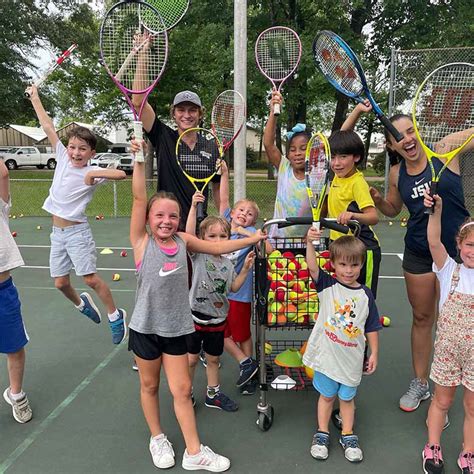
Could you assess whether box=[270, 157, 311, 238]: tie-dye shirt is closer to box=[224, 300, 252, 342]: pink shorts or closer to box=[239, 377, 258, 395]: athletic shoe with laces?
box=[224, 300, 252, 342]: pink shorts

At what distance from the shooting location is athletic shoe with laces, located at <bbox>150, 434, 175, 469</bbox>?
2.66 m

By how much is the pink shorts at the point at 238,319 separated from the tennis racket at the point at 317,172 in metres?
0.97

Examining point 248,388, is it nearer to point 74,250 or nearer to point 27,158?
point 74,250

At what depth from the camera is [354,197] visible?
3031 mm

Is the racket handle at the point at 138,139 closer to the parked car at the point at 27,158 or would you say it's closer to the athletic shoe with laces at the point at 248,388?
the athletic shoe with laces at the point at 248,388

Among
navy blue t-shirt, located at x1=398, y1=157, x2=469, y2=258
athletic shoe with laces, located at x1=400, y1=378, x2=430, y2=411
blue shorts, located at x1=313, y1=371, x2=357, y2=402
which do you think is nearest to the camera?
blue shorts, located at x1=313, y1=371, x2=357, y2=402

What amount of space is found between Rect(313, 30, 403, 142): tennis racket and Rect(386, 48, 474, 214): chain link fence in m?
6.48

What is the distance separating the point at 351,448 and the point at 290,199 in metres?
1.68

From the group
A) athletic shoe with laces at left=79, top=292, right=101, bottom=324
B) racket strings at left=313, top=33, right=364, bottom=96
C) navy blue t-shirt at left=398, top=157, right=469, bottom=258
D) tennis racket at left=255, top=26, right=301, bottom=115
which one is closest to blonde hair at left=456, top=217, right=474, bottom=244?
navy blue t-shirt at left=398, top=157, right=469, bottom=258

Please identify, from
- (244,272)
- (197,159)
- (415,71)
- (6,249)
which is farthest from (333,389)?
(415,71)

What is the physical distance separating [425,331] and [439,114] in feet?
4.73

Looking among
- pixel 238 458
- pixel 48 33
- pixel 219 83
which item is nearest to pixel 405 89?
pixel 219 83

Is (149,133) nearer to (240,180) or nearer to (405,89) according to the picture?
(240,180)

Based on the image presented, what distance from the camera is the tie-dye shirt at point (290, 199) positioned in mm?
3412
